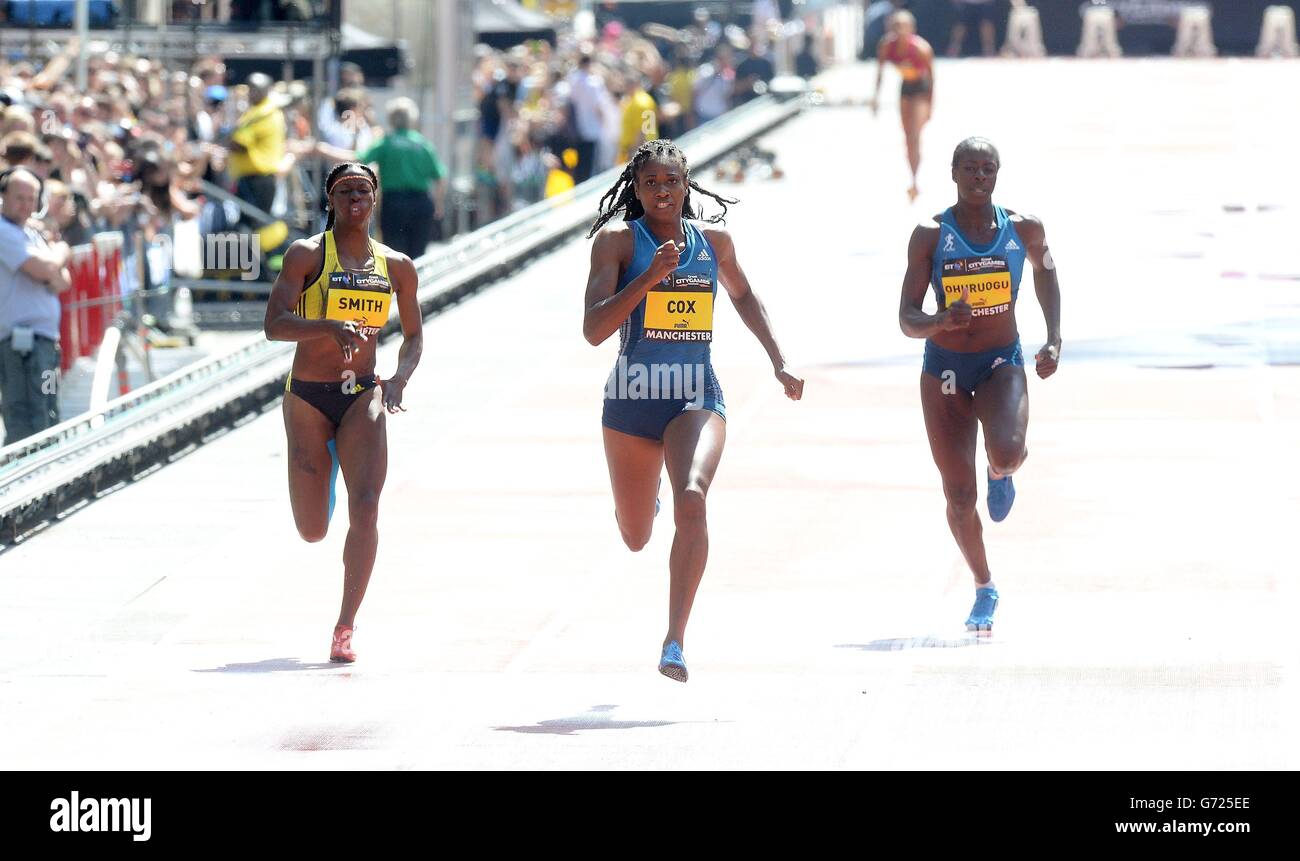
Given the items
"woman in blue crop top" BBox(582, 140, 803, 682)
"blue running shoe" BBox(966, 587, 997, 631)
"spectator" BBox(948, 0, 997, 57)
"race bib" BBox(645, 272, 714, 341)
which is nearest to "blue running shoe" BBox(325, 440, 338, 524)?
"woman in blue crop top" BBox(582, 140, 803, 682)

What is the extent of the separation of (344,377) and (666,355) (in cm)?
145

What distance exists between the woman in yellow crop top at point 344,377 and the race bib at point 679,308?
1175 mm

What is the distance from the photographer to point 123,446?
14203mm

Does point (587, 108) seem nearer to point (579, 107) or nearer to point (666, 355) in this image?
point (579, 107)

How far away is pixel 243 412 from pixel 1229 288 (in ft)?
30.7

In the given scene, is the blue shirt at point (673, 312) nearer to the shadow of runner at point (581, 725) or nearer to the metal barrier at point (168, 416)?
the shadow of runner at point (581, 725)

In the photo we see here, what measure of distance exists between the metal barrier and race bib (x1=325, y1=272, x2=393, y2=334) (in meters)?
3.48

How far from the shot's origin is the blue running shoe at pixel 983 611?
1009 cm

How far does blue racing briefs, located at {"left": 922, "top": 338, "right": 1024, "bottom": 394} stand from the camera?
9.99m

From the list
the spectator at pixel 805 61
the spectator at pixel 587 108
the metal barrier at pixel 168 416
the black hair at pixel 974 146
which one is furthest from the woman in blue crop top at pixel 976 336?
the spectator at pixel 805 61

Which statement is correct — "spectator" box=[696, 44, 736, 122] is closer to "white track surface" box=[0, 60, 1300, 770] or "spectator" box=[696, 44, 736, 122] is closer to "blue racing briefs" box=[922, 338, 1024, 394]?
"white track surface" box=[0, 60, 1300, 770]
